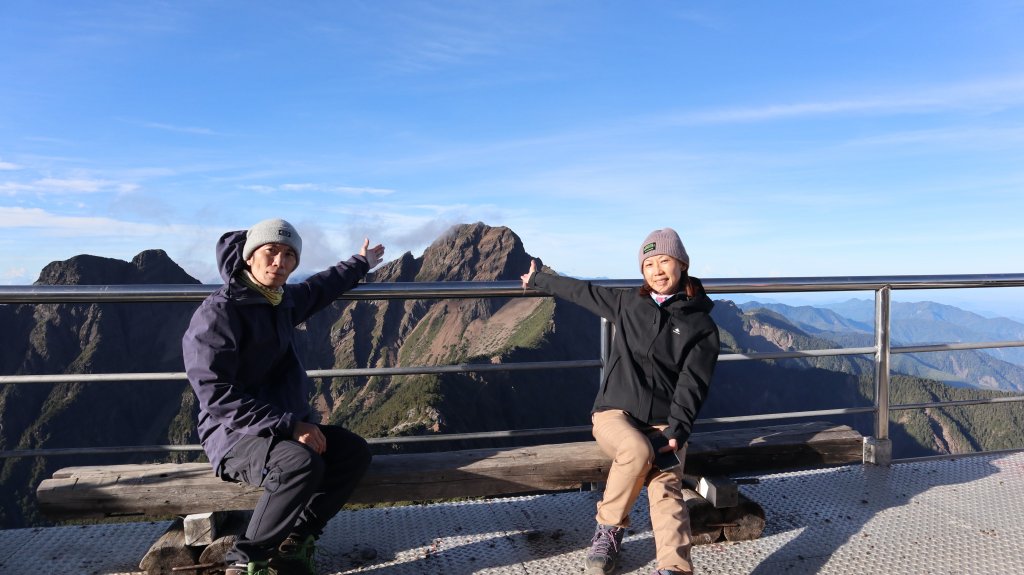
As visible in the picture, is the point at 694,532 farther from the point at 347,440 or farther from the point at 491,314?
the point at 491,314

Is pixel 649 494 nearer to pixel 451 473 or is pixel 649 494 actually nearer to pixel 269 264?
pixel 451 473

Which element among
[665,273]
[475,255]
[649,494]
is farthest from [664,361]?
[475,255]

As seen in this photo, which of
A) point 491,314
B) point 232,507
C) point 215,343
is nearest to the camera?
point 215,343

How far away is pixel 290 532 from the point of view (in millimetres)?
2600

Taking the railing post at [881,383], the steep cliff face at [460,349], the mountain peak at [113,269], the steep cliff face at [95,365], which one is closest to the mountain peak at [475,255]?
the steep cliff face at [460,349]

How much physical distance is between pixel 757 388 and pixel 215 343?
16633 cm

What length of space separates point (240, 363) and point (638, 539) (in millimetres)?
Answer: 1932

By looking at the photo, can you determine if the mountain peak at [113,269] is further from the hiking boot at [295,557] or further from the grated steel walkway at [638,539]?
the hiking boot at [295,557]

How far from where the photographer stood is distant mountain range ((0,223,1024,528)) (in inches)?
3561

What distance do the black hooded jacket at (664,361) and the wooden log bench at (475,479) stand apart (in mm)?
344

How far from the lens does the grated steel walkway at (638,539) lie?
2.87m

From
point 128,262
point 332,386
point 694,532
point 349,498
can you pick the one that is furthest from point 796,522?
point 128,262

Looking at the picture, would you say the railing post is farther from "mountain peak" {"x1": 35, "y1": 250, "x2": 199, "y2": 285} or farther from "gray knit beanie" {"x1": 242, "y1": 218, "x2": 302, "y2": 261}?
"mountain peak" {"x1": 35, "y1": 250, "x2": 199, "y2": 285}

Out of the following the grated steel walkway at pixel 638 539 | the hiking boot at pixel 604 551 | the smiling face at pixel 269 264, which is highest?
the smiling face at pixel 269 264
